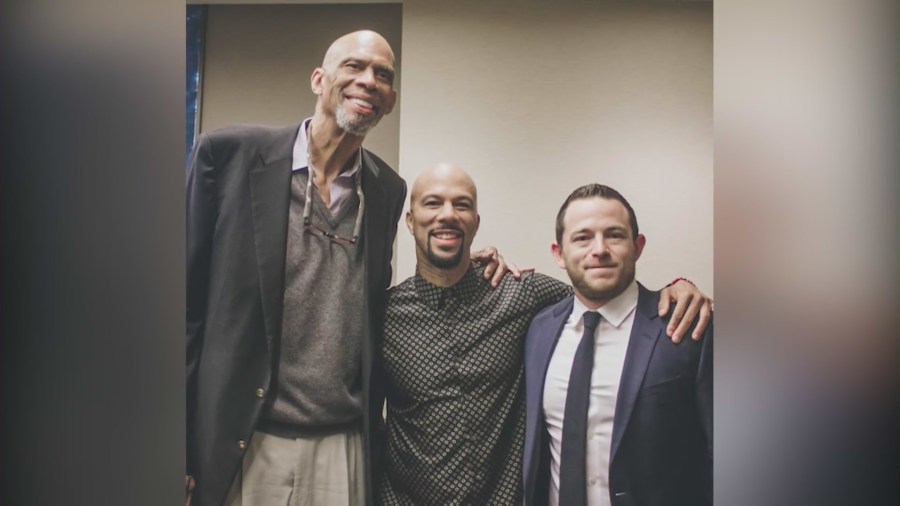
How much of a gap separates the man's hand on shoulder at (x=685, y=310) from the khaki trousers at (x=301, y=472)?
0.94 metres

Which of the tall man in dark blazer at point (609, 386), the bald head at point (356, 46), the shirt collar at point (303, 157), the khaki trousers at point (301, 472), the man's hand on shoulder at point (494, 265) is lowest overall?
the khaki trousers at point (301, 472)

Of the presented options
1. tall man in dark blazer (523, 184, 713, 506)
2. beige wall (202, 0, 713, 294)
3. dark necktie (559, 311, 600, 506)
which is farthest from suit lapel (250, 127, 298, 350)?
dark necktie (559, 311, 600, 506)

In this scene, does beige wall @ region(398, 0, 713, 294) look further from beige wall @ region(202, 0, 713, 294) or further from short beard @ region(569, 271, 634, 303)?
short beard @ region(569, 271, 634, 303)

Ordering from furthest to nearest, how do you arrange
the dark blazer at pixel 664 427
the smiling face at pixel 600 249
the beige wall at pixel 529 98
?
the beige wall at pixel 529 98 < the smiling face at pixel 600 249 < the dark blazer at pixel 664 427

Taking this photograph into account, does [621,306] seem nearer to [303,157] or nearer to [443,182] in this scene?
[443,182]

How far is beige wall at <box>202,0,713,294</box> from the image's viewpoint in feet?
7.16

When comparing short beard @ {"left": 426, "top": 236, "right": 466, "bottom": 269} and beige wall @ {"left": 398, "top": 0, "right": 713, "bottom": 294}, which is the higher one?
beige wall @ {"left": 398, "top": 0, "right": 713, "bottom": 294}

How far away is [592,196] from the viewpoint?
83.3 inches

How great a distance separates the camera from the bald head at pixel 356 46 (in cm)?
208

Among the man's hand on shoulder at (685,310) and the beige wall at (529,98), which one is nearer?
the man's hand on shoulder at (685,310)

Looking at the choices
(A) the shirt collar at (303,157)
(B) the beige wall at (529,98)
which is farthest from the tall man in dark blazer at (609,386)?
(A) the shirt collar at (303,157)

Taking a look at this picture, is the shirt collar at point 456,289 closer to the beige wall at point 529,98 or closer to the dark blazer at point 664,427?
the beige wall at point 529,98
